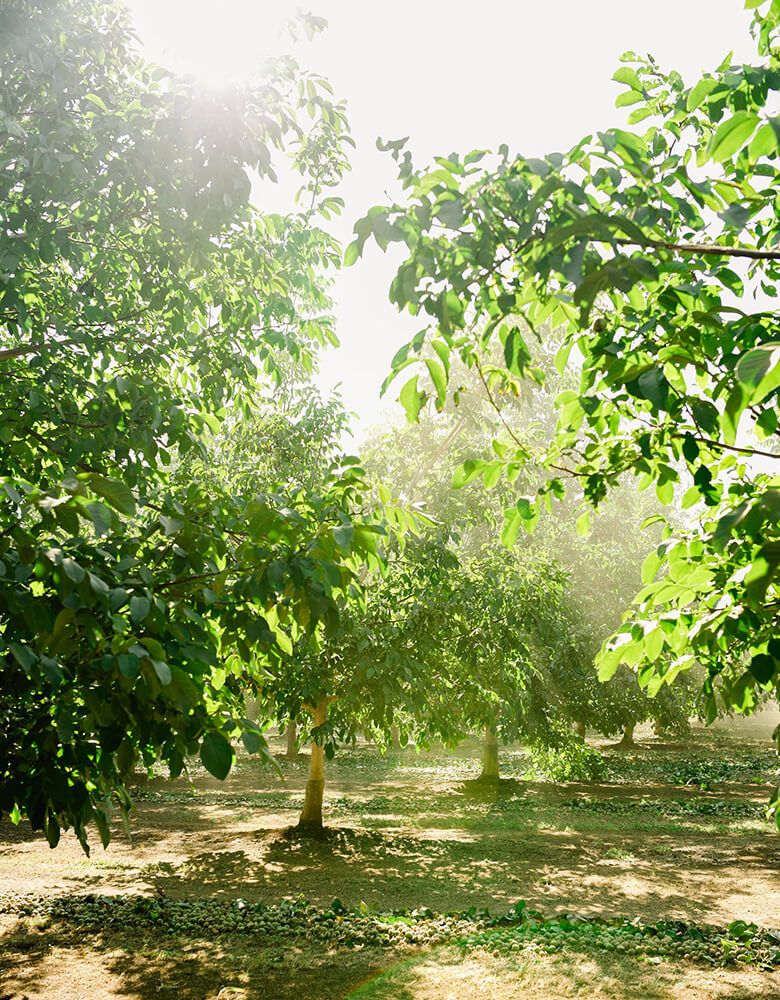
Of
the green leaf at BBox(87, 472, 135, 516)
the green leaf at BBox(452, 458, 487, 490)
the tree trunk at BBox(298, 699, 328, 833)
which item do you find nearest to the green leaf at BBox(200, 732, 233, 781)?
the green leaf at BBox(87, 472, 135, 516)

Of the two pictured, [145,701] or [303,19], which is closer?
[145,701]

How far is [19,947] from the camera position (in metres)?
7.27

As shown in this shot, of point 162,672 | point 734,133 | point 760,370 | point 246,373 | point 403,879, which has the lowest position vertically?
point 403,879

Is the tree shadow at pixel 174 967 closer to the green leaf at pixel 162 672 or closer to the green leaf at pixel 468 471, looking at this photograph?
the green leaf at pixel 162 672

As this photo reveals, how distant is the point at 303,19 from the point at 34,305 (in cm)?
297

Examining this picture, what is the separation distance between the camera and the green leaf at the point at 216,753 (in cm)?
258

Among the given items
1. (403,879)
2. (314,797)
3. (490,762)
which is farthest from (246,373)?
(490,762)

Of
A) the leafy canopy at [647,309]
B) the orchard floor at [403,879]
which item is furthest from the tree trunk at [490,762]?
the leafy canopy at [647,309]

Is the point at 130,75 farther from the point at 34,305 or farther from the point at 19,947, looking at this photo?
the point at 19,947

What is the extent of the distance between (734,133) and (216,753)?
8.02 ft

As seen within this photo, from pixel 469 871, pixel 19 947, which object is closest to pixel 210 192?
pixel 19 947

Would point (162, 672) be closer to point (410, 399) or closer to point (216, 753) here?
point (216, 753)

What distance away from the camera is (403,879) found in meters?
10.8

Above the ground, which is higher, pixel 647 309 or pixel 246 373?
pixel 246 373
